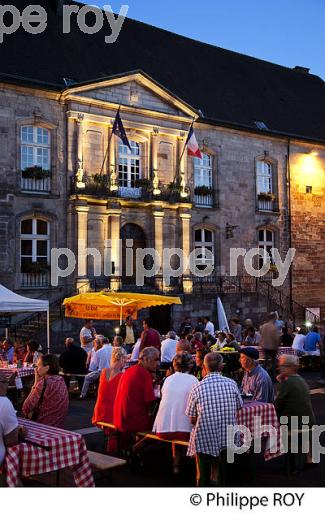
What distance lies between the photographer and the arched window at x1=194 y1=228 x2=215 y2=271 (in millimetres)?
25359

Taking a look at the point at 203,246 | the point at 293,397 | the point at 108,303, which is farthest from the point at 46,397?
the point at 203,246

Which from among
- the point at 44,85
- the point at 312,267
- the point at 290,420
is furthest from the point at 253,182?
the point at 290,420

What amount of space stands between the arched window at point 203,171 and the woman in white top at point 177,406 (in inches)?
774

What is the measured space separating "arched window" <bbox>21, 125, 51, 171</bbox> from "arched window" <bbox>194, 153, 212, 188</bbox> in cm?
697

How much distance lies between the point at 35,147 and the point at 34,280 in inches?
188

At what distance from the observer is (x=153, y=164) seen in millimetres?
23688

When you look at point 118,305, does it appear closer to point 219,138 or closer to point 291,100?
point 219,138

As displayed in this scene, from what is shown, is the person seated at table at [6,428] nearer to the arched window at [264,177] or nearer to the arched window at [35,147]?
the arched window at [35,147]

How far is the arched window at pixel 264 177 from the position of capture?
27.9 metres

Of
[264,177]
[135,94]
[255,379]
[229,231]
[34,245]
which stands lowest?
[255,379]

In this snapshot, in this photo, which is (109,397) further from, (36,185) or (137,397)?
(36,185)

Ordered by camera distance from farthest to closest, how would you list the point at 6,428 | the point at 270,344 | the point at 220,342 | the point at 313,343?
the point at 313,343 < the point at 220,342 < the point at 270,344 < the point at 6,428

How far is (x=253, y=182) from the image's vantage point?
27.4m

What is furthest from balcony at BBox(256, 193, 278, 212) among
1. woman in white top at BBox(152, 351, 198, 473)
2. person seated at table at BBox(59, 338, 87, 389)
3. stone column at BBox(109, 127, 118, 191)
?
woman in white top at BBox(152, 351, 198, 473)
